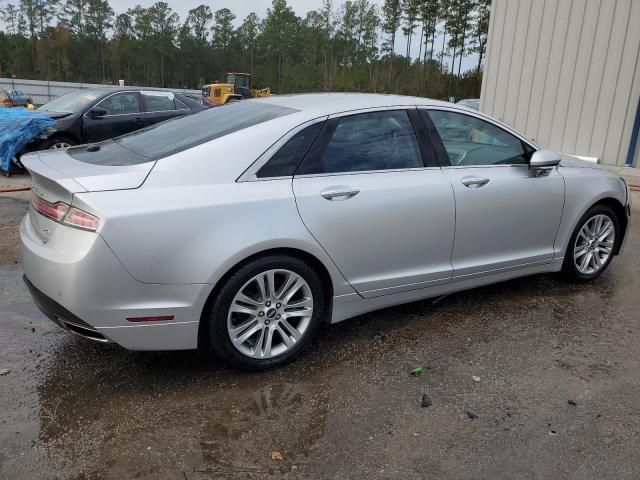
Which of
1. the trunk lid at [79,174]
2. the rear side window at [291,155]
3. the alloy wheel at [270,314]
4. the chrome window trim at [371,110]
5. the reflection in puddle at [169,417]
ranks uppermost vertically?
the chrome window trim at [371,110]

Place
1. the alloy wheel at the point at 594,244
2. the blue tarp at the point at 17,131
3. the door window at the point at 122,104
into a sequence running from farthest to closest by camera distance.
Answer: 1. the door window at the point at 122,104
2. the blue tarp at the point at 17,131
3. the alloy wheel at the point at 594,244

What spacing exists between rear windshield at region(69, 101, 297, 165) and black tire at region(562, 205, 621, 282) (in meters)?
2.59

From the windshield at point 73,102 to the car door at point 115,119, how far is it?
32cm

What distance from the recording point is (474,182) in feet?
12.5

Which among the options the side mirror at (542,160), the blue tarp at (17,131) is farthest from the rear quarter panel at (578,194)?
the blue tarp at (17,131)

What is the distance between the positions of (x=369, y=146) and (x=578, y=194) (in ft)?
6.35

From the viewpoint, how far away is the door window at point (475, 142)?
151 inches

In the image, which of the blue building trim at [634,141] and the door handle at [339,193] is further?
the blue building trim at [634,141]

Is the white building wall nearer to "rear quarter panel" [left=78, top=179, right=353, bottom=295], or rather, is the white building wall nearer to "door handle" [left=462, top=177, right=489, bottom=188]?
"door handle" [left=462, top=177, right=489, bottom=188]

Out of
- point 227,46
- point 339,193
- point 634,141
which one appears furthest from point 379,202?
point 227,46

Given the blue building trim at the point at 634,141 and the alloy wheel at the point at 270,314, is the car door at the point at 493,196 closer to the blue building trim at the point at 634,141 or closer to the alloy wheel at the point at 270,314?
the alloy wheel at the point at 270,314

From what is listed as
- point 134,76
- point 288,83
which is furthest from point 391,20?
point 134,76

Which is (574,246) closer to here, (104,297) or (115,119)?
(104,297)

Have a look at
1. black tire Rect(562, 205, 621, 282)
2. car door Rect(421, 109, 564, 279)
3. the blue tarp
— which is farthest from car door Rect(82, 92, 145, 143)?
black tire Rect(562, 205, 621, 282)
